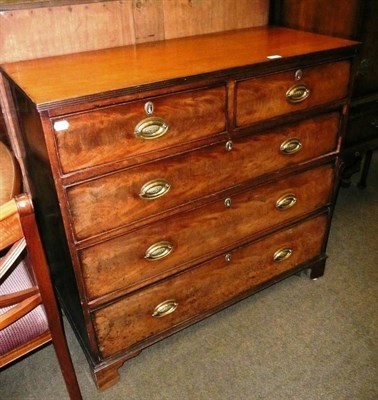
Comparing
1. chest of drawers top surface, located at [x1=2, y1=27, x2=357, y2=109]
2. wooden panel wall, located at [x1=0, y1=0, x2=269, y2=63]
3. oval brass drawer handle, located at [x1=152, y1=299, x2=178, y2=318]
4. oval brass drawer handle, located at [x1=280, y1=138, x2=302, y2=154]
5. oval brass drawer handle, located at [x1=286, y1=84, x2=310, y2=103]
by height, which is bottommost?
oval brass drawer handle, located at [x1=152, y1=299, x2=178, y2=318]

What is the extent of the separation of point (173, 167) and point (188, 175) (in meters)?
0.07

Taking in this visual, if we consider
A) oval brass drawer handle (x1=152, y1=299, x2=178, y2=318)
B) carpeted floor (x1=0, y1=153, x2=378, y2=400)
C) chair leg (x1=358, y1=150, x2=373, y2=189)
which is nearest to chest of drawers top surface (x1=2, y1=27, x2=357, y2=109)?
oval brass drawer handle (x1=152, y1=299, x2=178, y2=318)

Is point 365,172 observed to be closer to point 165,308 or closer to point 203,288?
point 203,288

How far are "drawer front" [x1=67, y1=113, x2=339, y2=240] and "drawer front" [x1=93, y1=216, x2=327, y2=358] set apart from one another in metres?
0.31

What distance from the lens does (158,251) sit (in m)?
1.39

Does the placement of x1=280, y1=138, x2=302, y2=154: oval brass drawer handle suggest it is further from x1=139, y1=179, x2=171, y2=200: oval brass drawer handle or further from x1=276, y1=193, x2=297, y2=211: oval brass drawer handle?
x1=139, y1=179, x2=171, y2=200: oval brass drawer handle

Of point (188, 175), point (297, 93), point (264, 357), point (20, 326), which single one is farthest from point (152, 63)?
point (264, 357)

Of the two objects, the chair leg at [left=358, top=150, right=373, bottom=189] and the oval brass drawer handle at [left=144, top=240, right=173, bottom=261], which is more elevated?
the oval brass drawer handle at [left=144, top=240, right=173, bottom=261]

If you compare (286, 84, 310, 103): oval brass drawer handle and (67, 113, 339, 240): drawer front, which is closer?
(67, 113, 339, 240): drawer front

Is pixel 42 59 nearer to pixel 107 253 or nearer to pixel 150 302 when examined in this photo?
pixel 107 253

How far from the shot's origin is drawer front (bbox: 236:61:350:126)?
1.33m

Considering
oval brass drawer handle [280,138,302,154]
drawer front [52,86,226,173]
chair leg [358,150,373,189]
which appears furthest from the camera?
chair leg [358,150,373,189]

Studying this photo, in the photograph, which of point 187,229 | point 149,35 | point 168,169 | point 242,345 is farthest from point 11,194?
point 242,345

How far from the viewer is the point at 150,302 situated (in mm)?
1464
